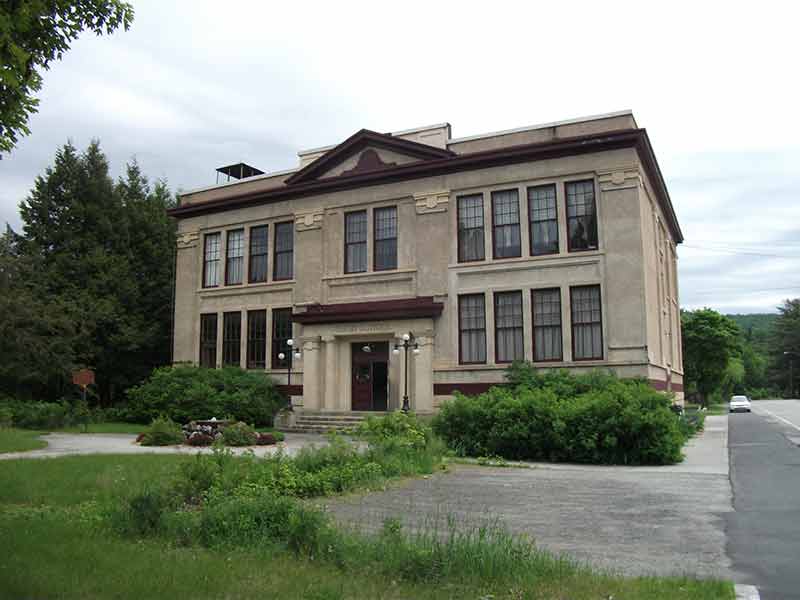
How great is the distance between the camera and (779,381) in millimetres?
121438

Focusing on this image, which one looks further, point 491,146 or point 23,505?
point 491,146

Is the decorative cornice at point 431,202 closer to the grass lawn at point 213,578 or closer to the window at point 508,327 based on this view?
the window at point 508,327

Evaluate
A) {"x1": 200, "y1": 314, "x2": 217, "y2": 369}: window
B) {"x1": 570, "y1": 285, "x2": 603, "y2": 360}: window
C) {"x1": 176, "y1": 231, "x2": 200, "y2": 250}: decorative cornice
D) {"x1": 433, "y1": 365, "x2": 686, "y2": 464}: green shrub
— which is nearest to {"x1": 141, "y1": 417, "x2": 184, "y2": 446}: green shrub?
{"x1": 433, "y1": 365, "x2": 686, "y2": 464}: green shrub

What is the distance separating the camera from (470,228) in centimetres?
2819

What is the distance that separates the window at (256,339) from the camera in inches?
1297

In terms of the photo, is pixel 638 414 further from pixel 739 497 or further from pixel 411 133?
pixel 411 133

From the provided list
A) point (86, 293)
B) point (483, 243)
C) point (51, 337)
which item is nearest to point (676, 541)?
point (483, 243)

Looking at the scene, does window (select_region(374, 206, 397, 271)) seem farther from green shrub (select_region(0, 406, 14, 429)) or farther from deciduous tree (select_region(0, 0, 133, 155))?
deciduous tree (select_region(0, 0, 133, 155))

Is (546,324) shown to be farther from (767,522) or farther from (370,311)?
(767,522)

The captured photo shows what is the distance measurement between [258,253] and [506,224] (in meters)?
12.5

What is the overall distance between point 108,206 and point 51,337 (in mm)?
11603

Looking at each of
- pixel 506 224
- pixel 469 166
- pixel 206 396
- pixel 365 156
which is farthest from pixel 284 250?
pixel 506 224

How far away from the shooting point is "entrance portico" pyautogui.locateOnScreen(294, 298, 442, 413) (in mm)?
28078

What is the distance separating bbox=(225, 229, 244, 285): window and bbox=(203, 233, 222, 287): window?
2.23 ft
